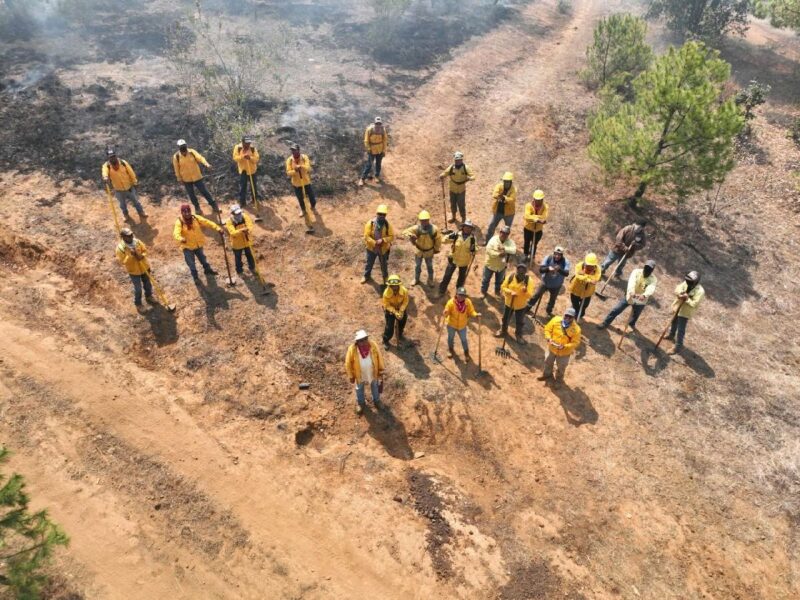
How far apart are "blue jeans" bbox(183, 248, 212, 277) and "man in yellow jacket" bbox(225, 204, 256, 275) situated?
0.69 meters

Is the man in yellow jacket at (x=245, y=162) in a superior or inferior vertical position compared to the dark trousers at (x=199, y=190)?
superior

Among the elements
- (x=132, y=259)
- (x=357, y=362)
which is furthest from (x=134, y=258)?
(x=357, y=362)

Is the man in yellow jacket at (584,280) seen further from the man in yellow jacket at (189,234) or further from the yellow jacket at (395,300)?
the man in yellow jacket at (189,234)

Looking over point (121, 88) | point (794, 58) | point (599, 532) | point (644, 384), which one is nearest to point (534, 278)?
point (644, 384)

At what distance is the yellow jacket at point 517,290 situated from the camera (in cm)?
1070

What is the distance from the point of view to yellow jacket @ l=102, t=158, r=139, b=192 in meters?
12.7

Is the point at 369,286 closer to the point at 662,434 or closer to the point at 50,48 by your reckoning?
the point at 662,434

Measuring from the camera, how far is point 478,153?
18.3m

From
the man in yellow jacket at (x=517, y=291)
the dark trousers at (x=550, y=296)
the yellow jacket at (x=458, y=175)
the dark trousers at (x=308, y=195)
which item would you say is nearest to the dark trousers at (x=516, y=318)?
the man in yellow jacket at (x=517, y=291)

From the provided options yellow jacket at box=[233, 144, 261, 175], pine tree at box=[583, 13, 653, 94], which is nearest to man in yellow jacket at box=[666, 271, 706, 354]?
yellow jacket at box=[233, 144, 261, 175]

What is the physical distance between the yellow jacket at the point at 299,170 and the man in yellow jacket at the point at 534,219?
5.96m

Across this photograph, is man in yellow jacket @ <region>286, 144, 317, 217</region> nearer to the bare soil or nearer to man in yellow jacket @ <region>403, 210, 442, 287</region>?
the bare soil

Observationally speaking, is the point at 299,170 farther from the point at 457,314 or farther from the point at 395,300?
the point at 457,314

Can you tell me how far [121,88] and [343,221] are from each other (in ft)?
36.2
